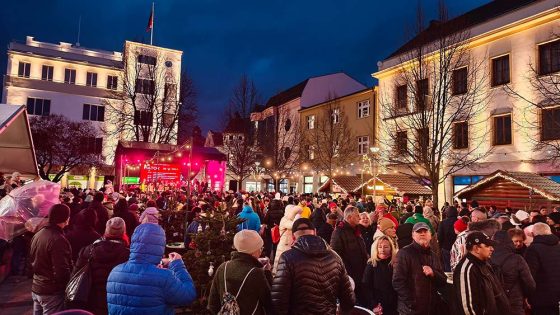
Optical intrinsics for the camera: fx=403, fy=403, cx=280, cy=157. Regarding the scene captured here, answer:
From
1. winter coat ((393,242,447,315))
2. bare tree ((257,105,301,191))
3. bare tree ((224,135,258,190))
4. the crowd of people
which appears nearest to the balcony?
bare tree ((224,135,258,190))

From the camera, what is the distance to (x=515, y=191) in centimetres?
1486

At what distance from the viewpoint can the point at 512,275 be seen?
16.1ft

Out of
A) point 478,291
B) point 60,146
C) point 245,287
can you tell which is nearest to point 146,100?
point 60,146

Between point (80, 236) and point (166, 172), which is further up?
point (166, 172)

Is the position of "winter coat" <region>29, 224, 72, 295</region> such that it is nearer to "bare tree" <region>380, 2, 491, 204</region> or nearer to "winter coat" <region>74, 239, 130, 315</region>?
"winter coat" <region>74, 239, 130, 315</region>

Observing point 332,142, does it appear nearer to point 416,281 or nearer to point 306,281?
point 416,281

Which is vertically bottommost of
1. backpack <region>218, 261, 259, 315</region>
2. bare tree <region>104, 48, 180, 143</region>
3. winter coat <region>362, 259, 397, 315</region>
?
winter coat <region>362, 259, 397, 315</region>

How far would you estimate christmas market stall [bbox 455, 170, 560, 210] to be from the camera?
1411 centimetres

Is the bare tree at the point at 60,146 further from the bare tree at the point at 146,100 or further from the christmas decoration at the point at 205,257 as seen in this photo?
the christmas decoration at the point at 205,257

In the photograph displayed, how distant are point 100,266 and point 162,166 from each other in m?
17.2

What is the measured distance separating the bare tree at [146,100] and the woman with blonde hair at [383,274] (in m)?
32.8

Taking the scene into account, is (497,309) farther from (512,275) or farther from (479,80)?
(479,80)

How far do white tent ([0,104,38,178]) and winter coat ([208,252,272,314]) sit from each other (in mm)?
6115

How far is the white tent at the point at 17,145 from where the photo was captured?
7.96 meters
